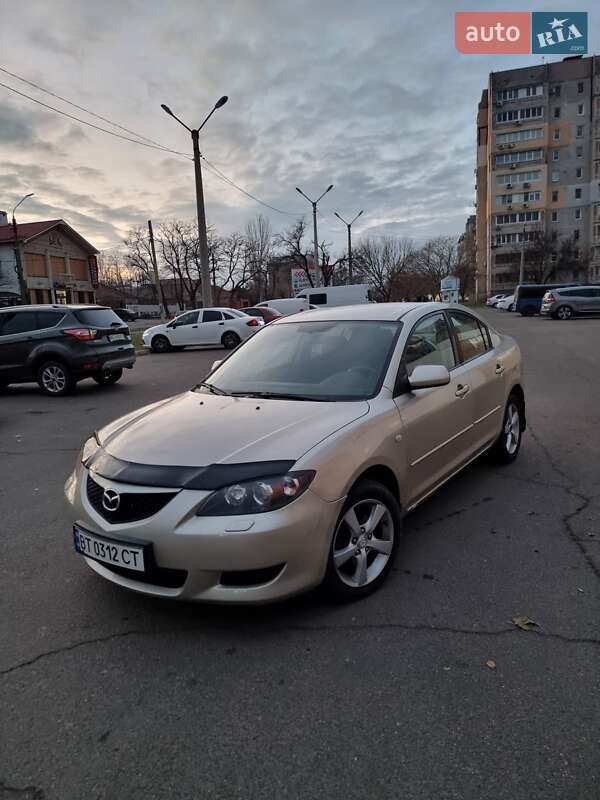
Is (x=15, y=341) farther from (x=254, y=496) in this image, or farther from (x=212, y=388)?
(x=254, y=496)

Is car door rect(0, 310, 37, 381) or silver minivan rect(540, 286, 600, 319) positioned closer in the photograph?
car door rect(0, 310, 37, 381)

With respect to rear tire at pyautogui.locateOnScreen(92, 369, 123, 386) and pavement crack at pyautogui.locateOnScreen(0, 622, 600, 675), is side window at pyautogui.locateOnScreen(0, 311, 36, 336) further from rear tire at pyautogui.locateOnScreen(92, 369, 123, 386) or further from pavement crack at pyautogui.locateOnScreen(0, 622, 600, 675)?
pavement crack at pyautogui.locateOnScreen(0, 622, 600, 675)

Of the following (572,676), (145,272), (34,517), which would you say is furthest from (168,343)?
(145,272)

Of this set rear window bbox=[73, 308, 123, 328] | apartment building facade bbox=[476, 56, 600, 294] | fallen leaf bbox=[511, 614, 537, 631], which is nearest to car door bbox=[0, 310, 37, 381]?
rear window bbox=[73, 308, 123, 328]

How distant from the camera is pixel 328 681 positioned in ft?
7.39

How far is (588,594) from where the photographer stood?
284 cm

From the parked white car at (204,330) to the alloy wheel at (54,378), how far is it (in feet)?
31.6

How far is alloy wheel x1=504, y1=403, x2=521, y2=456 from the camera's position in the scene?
4965 millimetres

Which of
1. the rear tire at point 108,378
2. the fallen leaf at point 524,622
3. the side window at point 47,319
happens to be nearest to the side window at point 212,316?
the rear tire at point 108,378

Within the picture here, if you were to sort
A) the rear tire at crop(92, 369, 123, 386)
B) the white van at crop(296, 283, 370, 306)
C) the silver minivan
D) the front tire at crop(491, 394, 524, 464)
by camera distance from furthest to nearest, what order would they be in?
1. the white van at crop(296, 283, 370, 306)
2. the silver minivan
3. the rear tire at crop(92, 369, 123, 386)
4. the front tire at crop(491, 394, 524, 464)

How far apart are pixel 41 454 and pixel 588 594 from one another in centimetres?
567

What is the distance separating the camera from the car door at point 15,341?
10234 millimetres

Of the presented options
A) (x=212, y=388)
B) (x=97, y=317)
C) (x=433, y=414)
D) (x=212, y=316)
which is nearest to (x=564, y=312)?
(x=212, y=316)

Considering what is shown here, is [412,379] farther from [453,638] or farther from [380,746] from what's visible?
[380,746]
